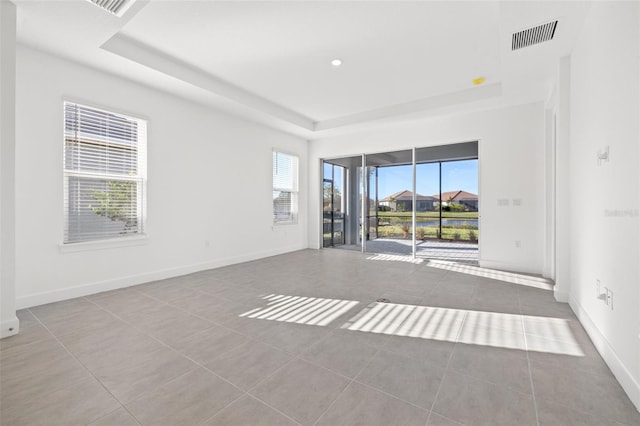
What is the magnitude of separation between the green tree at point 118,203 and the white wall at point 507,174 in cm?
539

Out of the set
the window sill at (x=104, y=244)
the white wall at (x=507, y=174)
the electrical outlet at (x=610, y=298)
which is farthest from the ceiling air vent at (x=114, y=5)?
the white wall at (x=507, y=174)

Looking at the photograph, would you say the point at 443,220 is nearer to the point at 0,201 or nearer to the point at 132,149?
the point at 132,149

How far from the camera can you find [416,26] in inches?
119

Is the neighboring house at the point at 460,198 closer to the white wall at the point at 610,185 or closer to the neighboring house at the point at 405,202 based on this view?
the neighboring house at the point at 405,202

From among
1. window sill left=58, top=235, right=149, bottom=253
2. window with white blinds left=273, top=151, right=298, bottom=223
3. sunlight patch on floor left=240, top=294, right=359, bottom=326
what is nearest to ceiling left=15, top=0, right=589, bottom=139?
window with white blinds left=273, top=151, right=298, bottom=223

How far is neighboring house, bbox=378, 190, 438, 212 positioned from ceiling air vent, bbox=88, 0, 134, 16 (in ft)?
18.2

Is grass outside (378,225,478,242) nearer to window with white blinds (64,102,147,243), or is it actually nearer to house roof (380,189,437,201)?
house roof (380,189,437,201)

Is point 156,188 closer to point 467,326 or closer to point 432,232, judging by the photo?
point 467,326

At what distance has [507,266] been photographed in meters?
4.94

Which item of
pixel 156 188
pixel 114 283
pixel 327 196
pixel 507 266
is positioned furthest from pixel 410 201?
pixel 114 283

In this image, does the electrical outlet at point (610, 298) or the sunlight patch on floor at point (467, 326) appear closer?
the electrical outlet at point (610, 298)

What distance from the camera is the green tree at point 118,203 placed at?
3715 millimetres

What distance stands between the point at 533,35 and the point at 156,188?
5172 mm

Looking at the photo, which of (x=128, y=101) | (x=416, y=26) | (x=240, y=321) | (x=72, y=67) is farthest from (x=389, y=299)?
(x=72, y=67)
